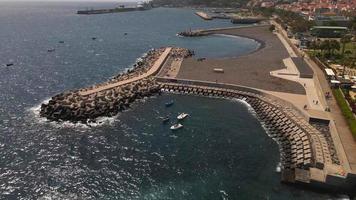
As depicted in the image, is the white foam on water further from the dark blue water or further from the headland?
the headland

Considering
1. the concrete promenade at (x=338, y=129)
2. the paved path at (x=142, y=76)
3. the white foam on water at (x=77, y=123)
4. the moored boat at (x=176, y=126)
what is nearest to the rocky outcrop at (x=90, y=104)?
the white foam on water at (x=77, y=123)

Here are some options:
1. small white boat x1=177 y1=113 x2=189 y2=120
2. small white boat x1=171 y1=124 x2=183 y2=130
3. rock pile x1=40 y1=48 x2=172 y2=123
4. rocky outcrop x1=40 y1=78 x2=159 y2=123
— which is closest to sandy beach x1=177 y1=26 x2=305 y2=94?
rock pile x1=40 y1=48 x2=172 y2=123

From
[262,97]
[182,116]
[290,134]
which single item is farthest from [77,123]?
[262,97]

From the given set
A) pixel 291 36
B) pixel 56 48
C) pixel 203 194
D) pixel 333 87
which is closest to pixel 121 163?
pixel 203 194

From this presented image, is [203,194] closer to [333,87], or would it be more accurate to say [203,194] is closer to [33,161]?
[33,161]

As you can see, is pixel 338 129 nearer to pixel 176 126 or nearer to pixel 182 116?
pixel 176 126

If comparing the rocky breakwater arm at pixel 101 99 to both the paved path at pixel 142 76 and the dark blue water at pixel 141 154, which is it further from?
the dark blue water at pixel 141 154

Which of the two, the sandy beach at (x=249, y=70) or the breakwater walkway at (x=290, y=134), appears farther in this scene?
the sandy beach at (x=249, y=70)
